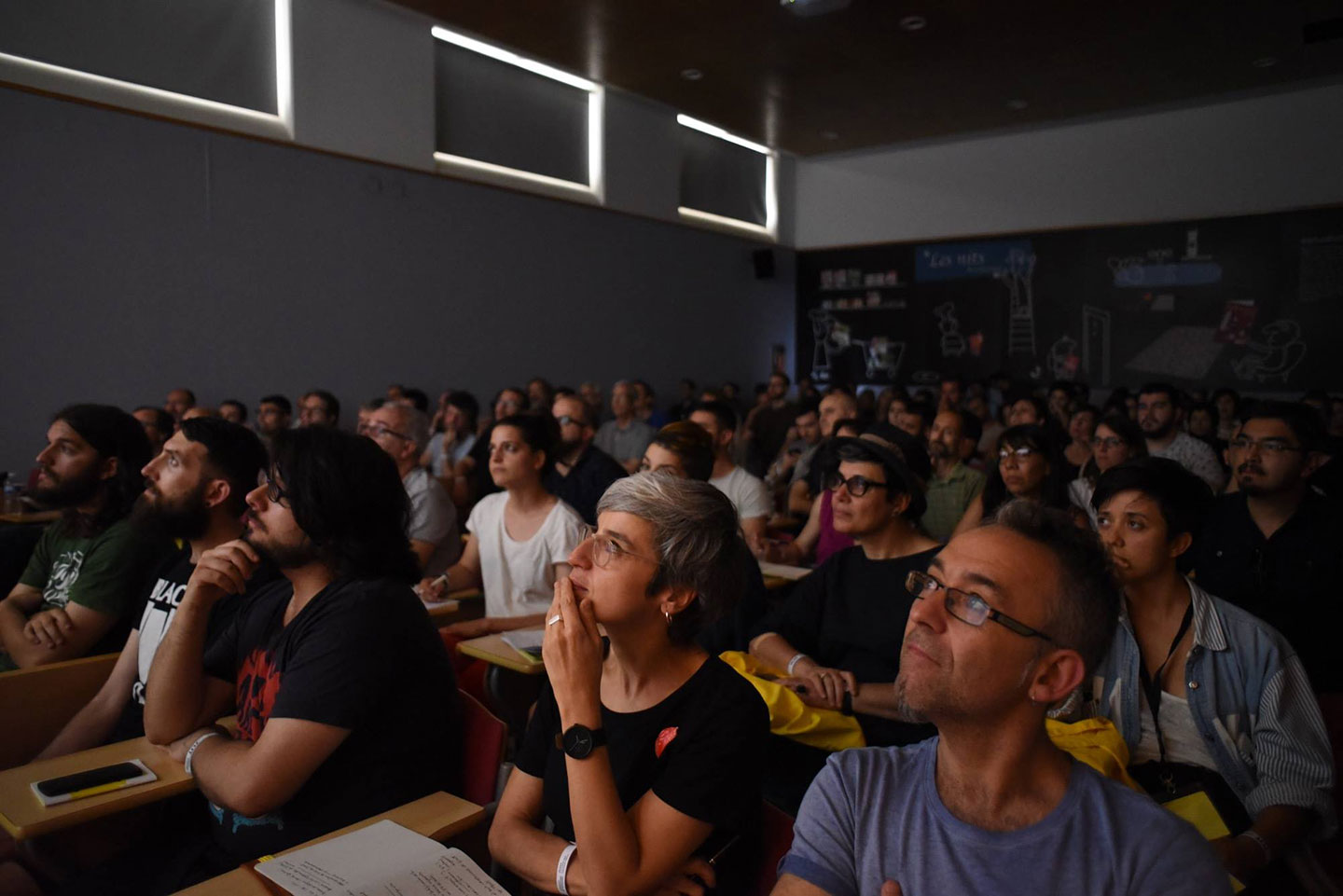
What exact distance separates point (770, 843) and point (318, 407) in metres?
5.98

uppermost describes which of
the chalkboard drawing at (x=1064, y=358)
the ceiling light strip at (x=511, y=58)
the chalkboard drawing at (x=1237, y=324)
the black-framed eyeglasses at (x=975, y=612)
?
the ceiling light strip at (x=511, y=58)

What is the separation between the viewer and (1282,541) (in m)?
3.24

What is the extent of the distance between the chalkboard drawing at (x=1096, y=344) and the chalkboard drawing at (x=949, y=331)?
1.50 metres

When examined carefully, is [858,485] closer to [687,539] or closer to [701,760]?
[687,539]

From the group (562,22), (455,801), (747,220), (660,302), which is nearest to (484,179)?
(562,22)

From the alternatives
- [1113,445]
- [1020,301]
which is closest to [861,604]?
[1113,445]

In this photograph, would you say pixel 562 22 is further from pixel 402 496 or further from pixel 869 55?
pixel 402 496

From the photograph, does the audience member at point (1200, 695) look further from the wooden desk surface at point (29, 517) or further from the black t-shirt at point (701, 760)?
the wooden desk surface at point (29, 517)

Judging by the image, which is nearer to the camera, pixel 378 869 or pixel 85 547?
pixel 378 869

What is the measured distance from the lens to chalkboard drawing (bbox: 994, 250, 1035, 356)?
1111 centimetres

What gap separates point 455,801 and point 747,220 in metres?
11.1

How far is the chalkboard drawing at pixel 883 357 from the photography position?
39.8 ft

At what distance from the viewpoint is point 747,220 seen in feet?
39.7

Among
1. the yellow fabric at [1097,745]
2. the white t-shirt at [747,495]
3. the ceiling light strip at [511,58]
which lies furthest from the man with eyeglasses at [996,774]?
the ceiling light strip at [511,58]
